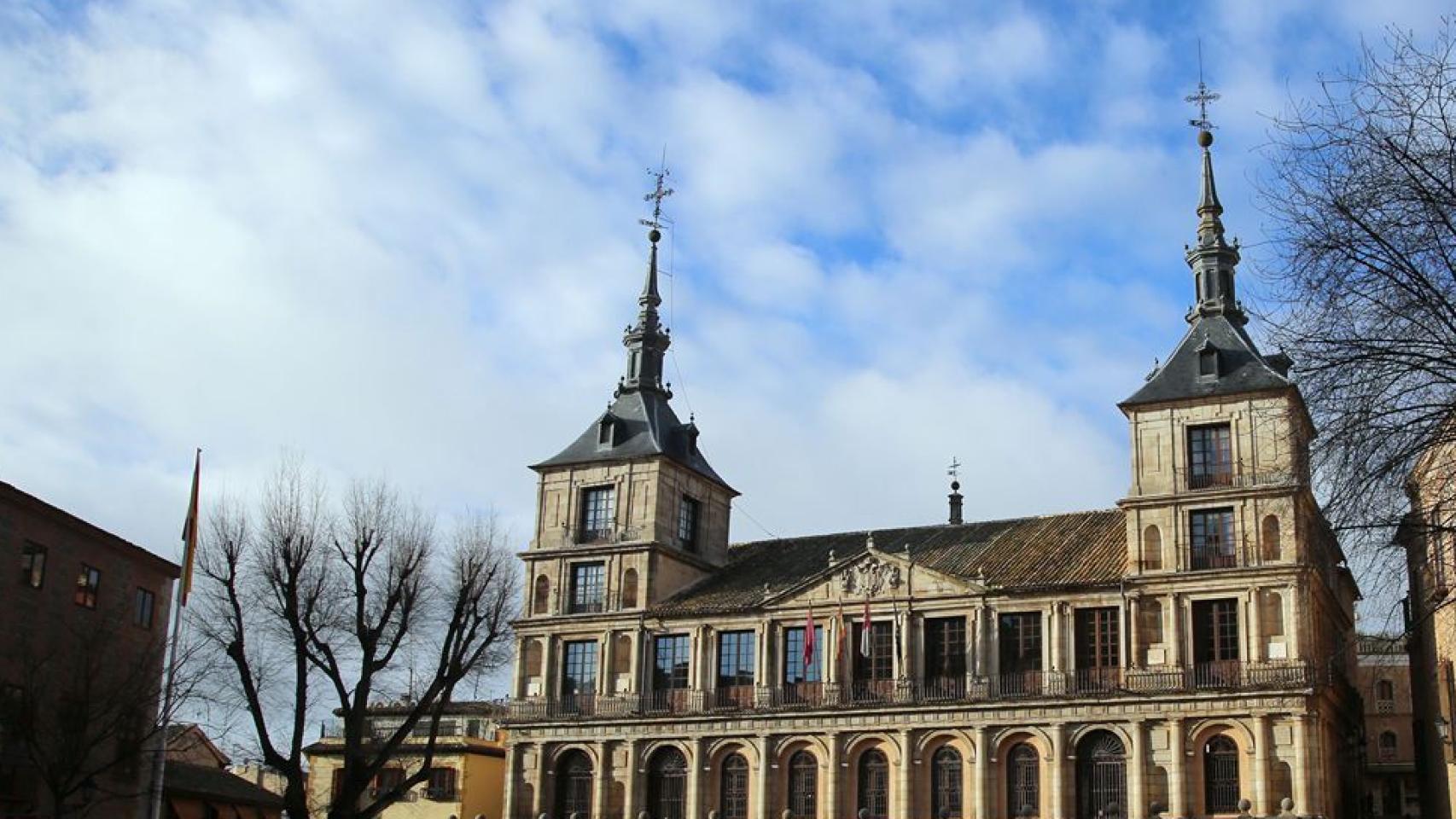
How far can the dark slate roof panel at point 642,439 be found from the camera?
56344mm

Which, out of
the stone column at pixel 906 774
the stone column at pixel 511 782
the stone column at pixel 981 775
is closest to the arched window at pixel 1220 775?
the stone column at pixel 981 775

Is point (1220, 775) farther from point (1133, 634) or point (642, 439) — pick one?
point (642, 439)

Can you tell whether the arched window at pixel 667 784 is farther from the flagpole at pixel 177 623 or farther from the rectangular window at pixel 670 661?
the flagpole at pixel 177 623

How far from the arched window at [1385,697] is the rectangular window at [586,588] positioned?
4004cm

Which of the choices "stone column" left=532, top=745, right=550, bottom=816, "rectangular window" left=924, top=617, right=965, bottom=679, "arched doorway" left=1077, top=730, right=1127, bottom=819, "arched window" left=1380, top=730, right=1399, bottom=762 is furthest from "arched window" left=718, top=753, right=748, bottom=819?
"arched window" left=1380, top=730, right=1399, bottom=762

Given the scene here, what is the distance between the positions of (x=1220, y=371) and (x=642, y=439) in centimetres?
2015

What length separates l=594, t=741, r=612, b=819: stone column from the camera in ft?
170

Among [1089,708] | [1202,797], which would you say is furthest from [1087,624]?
[1202,797]

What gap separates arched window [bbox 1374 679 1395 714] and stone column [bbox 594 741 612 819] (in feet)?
133

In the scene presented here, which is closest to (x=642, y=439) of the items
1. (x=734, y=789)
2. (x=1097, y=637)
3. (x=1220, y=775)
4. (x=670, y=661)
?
(x=670, y=661)

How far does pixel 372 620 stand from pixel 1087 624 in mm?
20650

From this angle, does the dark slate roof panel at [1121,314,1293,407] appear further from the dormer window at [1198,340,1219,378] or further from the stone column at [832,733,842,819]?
the stone column at [832,733,842,819]

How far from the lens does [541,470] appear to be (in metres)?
57.4

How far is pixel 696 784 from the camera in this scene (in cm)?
5075
